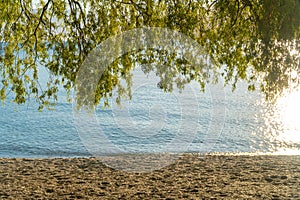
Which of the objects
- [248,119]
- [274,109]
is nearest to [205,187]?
[248,119]

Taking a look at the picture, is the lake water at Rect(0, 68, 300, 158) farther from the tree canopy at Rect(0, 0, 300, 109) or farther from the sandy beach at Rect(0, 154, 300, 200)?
the tree canopy at Rect(0, 0, 300, 109)

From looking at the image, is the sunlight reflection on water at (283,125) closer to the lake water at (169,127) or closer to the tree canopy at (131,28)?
the lake water at (169,127)

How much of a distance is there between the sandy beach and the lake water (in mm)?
10576

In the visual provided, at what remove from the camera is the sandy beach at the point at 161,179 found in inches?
352

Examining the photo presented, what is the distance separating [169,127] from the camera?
1254 inches

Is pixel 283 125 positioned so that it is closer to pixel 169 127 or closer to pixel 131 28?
pixel 169 127

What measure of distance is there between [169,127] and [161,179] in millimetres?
21692

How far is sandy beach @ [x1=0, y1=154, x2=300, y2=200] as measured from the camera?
895 centimetres

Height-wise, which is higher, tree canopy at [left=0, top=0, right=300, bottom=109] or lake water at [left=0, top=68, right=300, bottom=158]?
tree canopy at [left=0, top=0, right=300, bottom=109]

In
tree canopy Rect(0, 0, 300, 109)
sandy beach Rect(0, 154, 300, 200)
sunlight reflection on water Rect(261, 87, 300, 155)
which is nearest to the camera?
sandy beach Rect(0, 154, 300, 200)

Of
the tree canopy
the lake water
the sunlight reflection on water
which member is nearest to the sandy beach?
the tree canopy

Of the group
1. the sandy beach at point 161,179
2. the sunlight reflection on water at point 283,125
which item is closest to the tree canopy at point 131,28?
the sandy beach at point 161,179

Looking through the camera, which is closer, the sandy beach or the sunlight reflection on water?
the sandy beach

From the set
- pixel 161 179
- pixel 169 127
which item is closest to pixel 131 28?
pixel 161 179
